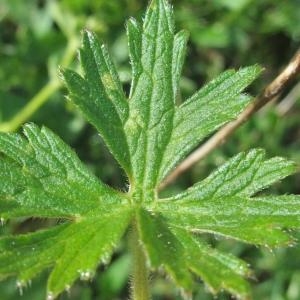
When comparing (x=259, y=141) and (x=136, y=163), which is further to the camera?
(x=259, y=141)

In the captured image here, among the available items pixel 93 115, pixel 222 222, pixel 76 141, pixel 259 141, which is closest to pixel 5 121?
pixel 76 141

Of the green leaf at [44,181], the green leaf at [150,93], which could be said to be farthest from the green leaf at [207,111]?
the green leaf at [44,181]

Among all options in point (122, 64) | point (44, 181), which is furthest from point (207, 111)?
point (122, 64)

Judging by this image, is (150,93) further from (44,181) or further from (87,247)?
(87,247)

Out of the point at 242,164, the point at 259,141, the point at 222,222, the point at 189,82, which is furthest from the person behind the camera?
the point at 189,82

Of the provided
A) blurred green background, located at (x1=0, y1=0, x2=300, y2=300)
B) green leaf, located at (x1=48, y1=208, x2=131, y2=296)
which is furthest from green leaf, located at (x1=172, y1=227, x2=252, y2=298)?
blurred green background, located at (x1=0, y1=0, x2=300, y2=300)

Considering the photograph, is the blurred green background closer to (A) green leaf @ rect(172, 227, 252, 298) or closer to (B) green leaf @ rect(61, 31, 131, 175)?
(B) green leaf @ rect(61, 31, 131, 175)

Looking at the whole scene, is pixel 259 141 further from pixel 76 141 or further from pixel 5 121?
pixel 5 121
